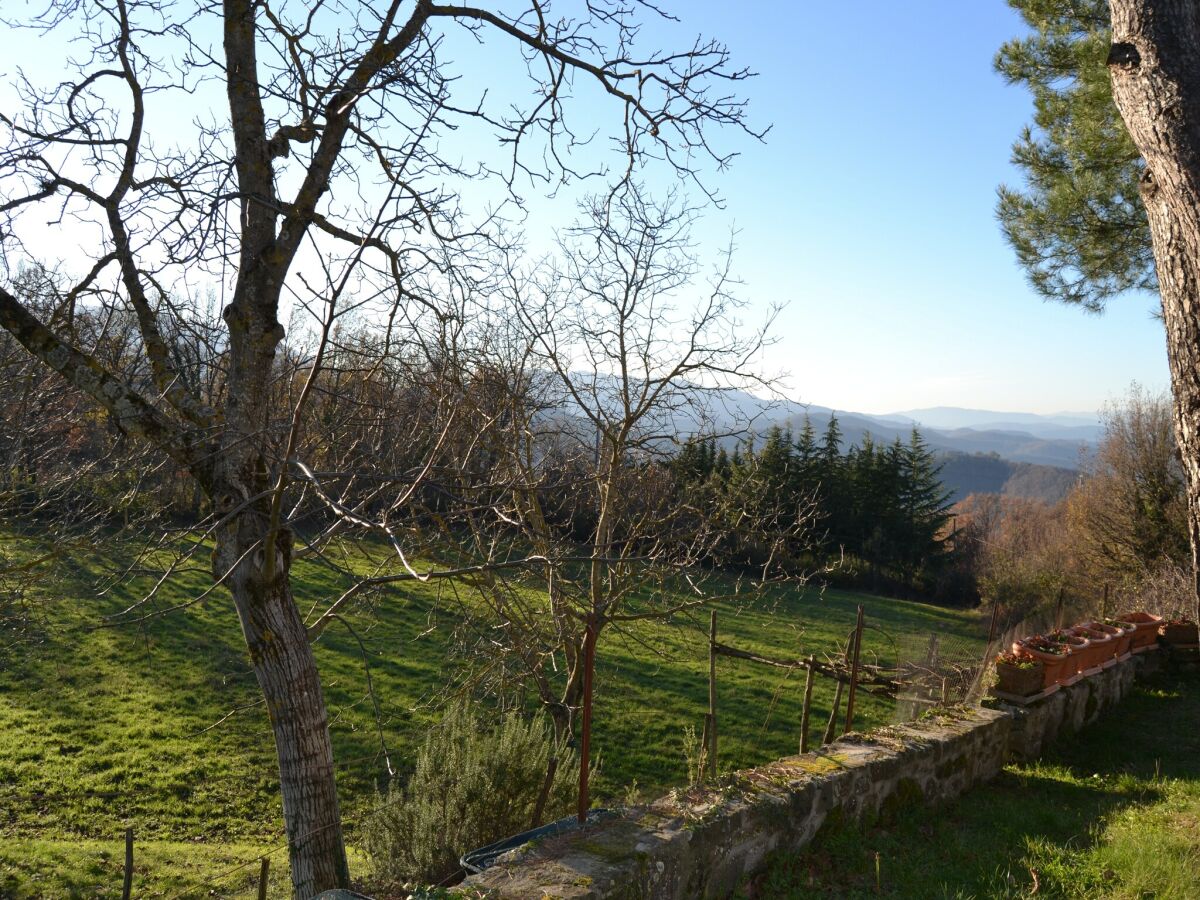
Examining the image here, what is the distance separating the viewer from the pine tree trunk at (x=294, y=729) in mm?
3947

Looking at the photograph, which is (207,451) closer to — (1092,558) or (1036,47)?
(1036,47)

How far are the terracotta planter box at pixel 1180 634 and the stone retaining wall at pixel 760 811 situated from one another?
332cm

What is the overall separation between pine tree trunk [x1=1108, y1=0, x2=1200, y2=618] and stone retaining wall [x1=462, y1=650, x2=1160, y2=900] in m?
1.82

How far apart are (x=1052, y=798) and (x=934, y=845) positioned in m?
1.41

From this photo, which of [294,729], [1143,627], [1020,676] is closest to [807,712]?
[1020,676]

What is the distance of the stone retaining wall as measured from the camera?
2.96 meters

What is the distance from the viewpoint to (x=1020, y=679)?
575 cm

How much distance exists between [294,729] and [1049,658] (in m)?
5.05

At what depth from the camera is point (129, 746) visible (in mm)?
9766

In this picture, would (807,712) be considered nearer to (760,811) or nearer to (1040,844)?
(1040,844)

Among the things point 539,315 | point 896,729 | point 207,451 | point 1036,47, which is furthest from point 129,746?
point 1036,47

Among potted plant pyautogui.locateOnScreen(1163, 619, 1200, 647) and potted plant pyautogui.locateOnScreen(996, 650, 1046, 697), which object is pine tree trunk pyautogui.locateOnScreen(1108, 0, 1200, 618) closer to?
potted plant pyautogui.locateOnScreen(996, 650, 1046, 697)

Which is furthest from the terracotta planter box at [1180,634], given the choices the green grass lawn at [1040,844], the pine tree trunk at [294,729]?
the pine tree trunk at [294,729]

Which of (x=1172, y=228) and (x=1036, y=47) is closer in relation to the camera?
(x=1172, y=228)
